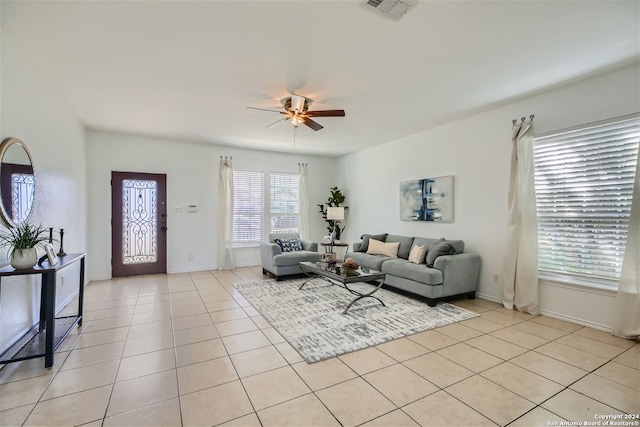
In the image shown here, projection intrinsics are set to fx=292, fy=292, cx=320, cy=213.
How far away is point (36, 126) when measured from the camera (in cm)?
311

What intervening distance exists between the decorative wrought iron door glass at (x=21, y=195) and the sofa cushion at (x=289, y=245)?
12.1 ft

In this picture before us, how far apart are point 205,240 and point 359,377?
16.4ft

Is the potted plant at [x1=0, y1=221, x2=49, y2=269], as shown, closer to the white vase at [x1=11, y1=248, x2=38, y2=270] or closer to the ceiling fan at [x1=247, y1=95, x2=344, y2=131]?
the white vase at [x1=11, y1=248, x2=38, y2=270]

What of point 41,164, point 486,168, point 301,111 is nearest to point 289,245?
point 301,111

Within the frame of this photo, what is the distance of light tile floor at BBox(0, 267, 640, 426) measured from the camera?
1855 millimetres

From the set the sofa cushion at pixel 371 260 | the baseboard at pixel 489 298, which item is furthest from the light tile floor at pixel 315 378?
the sofa cushion at pixel 371 260

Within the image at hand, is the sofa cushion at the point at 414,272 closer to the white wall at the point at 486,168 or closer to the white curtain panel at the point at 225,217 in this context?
the white wall at the point at 486,168

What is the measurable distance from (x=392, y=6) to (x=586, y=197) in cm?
311

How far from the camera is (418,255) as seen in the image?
461 cm

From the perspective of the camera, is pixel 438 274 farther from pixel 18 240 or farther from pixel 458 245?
pixel 18 240

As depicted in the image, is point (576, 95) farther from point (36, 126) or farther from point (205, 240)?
point (205, 240)

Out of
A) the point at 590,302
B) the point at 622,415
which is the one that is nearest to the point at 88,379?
the point at 622,415

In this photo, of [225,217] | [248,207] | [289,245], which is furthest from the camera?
[248,207]

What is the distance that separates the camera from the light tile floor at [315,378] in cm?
186
